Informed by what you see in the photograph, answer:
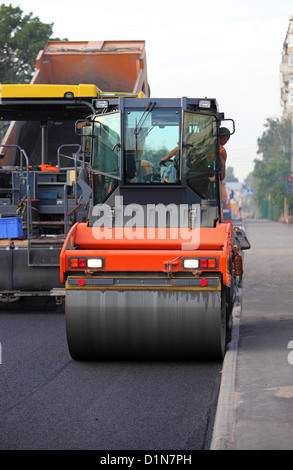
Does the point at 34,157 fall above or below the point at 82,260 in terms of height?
above

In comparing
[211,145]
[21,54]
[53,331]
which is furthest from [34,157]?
[21,54]

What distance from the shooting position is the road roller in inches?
324

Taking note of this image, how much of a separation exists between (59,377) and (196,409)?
1.82m

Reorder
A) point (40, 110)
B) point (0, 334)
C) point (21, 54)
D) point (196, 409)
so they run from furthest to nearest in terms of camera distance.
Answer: point (21, 54) < point (40, 110) < point (0, 334) < point (196, 409)

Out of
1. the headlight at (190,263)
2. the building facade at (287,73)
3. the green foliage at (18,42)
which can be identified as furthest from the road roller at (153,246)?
the building facade at (287,73)

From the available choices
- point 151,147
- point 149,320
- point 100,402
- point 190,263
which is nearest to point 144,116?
point 151,147

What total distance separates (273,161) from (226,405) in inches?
3675

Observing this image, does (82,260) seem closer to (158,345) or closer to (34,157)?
(158,345)

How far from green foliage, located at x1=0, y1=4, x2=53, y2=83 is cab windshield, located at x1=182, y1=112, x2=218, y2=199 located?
34.7 m

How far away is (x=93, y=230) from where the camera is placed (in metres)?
8.77

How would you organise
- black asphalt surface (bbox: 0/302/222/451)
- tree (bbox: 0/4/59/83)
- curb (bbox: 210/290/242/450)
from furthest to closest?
tree (bbox: 0/4/59/83) → black asphalt surface (bbox: 0/302/222/451) → curb (bbox: 210/290/242/450)

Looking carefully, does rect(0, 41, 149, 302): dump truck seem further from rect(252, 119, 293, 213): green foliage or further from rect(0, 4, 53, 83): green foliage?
rect(252, 119, 293, 213): green foliage

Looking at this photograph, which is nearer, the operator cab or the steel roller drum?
the steel roller drum

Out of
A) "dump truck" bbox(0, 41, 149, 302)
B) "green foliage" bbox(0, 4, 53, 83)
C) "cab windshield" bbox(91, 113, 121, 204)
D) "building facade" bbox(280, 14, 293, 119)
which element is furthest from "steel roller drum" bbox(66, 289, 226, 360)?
"building facade" bbox(280, 14, 293, 119)
